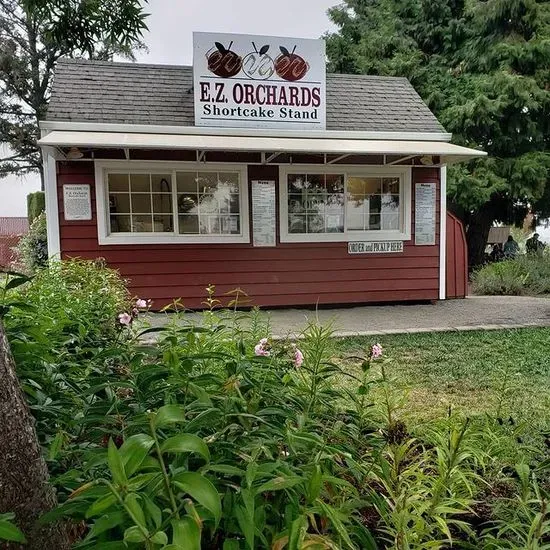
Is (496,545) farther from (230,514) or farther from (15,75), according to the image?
(15,75)

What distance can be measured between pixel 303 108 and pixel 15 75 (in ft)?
71.6

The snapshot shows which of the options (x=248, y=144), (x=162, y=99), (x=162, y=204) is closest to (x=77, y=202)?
(x=162, y=204)

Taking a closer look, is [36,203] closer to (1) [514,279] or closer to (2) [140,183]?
(2) [140,183]

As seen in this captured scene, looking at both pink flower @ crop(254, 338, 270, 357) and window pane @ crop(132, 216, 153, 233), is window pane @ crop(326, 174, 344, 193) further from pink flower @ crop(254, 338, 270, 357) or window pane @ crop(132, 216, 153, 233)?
pink flower @ crop(254, 338, 270, 357)

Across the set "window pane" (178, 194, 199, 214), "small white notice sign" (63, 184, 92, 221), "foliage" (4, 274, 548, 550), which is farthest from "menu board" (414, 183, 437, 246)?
"foliage" (4, 274, 548, 550)

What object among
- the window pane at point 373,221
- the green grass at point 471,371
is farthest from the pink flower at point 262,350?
the window pane at point 373,221

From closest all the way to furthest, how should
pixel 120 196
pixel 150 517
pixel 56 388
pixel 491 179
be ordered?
pixel 150 517, pixel 56 388, pixel 120 196, pixel 491 179

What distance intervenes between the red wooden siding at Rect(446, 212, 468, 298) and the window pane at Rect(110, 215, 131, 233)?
5196 mm

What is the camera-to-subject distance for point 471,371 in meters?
4.09

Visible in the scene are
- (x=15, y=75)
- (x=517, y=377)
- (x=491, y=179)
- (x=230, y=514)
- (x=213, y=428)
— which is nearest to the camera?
(x=230, y=514)

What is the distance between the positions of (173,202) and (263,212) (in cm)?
132

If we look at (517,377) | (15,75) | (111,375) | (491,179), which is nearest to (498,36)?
(491,179)

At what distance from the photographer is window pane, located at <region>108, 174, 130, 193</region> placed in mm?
6895

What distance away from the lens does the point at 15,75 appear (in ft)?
77.1
